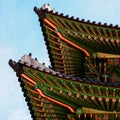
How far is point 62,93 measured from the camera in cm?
1800

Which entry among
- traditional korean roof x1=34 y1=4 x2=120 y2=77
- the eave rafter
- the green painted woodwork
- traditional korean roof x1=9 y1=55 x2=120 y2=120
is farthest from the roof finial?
the green painted woodwork

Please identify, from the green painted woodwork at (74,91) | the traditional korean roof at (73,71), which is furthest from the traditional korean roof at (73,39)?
the green painted woodwork at (74,91)

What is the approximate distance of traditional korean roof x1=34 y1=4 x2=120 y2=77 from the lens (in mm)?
20109

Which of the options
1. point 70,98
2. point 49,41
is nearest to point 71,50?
point 49,41

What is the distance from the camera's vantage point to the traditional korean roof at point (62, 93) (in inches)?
687

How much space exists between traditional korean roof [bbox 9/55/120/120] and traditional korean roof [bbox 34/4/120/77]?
108 inches

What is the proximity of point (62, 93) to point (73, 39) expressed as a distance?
12.7 feet

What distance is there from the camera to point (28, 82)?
707 inches

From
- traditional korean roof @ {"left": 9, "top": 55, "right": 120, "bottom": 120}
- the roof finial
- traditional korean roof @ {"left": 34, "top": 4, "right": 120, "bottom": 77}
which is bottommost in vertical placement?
traditional korean roof @ {"left": 9, "top": 55, "right": 120, "bottom": 120}

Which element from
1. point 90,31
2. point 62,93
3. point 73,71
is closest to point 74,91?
point 62,93

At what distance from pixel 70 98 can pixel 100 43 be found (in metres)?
3.92

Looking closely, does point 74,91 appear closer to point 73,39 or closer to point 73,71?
point 73,39

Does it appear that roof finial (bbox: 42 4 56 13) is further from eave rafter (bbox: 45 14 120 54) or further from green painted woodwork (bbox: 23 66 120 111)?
green painted woodwork (bbox: 23 66 120 111)

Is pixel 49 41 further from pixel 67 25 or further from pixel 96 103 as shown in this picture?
pixel 96 103
